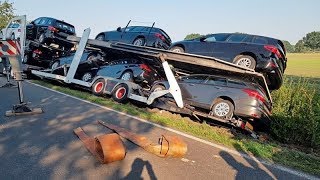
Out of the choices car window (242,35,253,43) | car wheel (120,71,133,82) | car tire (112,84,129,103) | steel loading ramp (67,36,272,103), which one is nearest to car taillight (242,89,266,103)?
steel loading ramp (67,36,272,103)

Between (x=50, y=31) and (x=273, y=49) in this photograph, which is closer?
(x=273, y=49)

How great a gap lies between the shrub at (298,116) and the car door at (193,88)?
2.15 m

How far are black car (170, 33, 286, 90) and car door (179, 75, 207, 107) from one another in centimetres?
106

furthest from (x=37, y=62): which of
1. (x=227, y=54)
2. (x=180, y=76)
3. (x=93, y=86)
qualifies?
(x=227, y=54)

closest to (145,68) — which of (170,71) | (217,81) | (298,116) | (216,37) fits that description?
(170,71)

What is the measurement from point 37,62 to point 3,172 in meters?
14.2

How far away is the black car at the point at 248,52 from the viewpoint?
9.68 m

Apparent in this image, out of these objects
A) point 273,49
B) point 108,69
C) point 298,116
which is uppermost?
point 273,49

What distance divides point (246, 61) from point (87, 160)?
21.1ft

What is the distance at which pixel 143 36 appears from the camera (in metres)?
13.6

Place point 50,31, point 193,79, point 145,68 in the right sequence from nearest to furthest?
1. point 193,79
2. point 145,68
3. point 50,31

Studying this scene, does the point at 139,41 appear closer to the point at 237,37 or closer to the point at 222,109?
the point at 237,37

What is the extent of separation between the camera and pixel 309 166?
5867mm

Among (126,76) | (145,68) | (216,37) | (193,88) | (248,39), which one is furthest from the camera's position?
(126,76)
